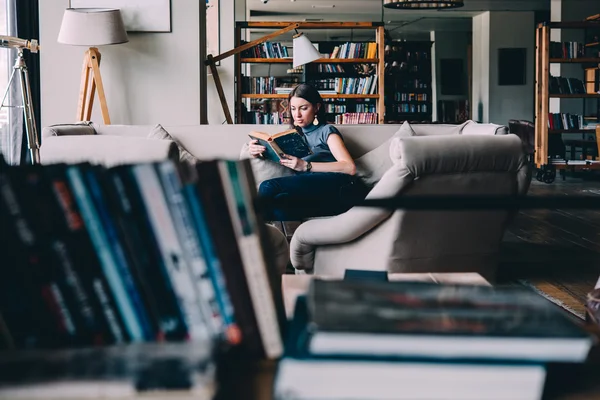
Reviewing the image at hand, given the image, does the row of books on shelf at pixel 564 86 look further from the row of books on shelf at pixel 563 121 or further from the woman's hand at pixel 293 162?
the woman's hand at pixel 293 162

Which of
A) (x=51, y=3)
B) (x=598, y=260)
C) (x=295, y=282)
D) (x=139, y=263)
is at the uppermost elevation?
(x=51, y=3)

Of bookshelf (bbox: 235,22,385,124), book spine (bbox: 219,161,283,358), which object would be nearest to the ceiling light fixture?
bookshelf (bbox: 235,22,385,124)

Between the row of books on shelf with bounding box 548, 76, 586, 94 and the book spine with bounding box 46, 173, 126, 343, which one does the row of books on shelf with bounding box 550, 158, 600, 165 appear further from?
the book spine with bounding box 46, 173, 126, 343

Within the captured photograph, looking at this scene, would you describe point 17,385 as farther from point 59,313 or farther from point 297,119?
point 297,119

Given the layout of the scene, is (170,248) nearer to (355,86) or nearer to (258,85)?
(258,85)

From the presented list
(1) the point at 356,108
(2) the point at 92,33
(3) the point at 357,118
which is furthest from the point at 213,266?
(1) the point at 356,108

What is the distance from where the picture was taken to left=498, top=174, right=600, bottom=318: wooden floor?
12.2 ft

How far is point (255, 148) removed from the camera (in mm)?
4113

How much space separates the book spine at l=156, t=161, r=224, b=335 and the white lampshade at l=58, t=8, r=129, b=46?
4386mm

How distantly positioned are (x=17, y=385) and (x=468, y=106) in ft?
57.3

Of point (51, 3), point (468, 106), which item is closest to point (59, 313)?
point (51, 3)

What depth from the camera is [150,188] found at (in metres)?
0.71

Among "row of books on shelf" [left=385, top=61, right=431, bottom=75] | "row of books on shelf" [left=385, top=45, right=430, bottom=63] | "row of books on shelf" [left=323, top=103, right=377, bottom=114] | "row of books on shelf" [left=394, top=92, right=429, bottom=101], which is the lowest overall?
"row of books on shelf" [left=323, top=103, right=377, bottom=114]

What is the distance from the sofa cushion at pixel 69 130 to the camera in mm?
3986
